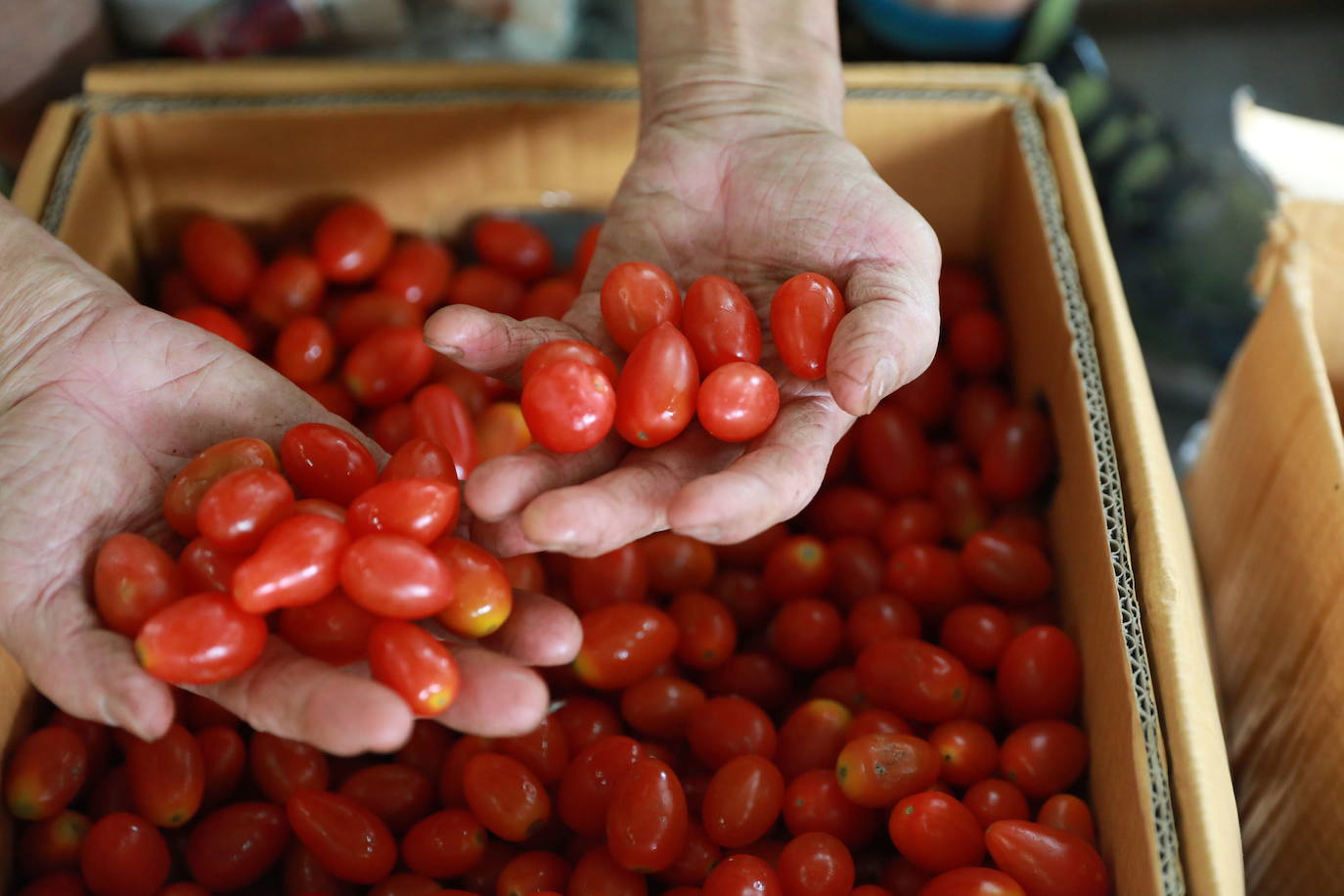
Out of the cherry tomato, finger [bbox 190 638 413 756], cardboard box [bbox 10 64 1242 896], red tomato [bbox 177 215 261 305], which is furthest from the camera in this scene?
red tomato [bbox 177 215 261 305]

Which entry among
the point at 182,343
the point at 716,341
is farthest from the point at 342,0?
the point at 716,341

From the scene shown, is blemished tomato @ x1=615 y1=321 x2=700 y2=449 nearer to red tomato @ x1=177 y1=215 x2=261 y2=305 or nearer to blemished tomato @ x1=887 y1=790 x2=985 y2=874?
blemished tomato @ x1=887 y1=790 x2=985 y2=874

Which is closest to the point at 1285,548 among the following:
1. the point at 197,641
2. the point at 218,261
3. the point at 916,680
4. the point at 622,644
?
the point at 916,680

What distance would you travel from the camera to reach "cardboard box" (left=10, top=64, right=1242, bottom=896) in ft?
5.79

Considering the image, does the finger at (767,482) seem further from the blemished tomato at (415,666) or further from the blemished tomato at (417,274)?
the blemished tomato at (417,274)

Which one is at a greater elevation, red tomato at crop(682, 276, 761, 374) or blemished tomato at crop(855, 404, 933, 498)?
red tomato at crop(682, 276, 761, 374)

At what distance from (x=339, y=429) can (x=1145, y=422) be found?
3.49 ft

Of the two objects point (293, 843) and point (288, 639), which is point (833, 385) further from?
point (293, 843)

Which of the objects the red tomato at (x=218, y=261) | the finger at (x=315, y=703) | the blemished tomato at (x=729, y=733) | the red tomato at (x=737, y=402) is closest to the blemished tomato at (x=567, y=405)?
the red tomato at (x=737, y=402)

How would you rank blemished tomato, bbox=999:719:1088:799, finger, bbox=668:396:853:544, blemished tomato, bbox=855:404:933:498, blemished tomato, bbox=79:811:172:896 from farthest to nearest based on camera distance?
blemished tomato, bbox=855:404:933:498, blemished tomato, bbox=999:719:1088:799, blemished tomato, bbox=79:811:172:896, finger, bbox=668:396:853:544

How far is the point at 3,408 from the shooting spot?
1.39 metres

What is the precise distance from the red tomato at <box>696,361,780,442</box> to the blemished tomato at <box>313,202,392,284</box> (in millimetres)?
1068

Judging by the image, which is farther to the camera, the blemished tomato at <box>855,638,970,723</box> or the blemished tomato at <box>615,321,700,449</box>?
the blemished tomato at <box>855,638,970,723</box>

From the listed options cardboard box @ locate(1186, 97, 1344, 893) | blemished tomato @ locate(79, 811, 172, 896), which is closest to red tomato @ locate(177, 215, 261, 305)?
blemished tomato @ locate(79, 811, 172, 896)
